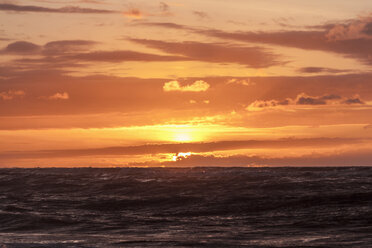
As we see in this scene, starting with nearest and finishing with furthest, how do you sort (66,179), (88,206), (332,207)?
(332,207) < (88,206) < (66,179)

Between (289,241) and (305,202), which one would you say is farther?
(305,202)

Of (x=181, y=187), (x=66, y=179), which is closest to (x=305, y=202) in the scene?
(x=181, y=187)

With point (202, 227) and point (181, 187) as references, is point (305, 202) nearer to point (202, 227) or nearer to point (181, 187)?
point (202, 227)

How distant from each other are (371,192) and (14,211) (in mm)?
27530

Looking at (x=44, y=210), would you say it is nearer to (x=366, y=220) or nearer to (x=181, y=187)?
(x=181, y=187)

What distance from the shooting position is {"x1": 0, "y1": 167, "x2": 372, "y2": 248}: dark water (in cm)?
2900

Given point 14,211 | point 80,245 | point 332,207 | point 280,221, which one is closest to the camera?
point 80,245

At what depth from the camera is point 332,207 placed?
40.7 metres

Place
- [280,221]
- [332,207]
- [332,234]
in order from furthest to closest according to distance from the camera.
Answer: [332,207]
[280,221]
[332,234]

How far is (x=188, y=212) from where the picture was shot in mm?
42500

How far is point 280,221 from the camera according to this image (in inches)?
1411

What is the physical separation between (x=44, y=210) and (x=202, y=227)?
15412 mm

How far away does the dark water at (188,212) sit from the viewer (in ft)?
95.1

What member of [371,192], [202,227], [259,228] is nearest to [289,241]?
[259,228]
